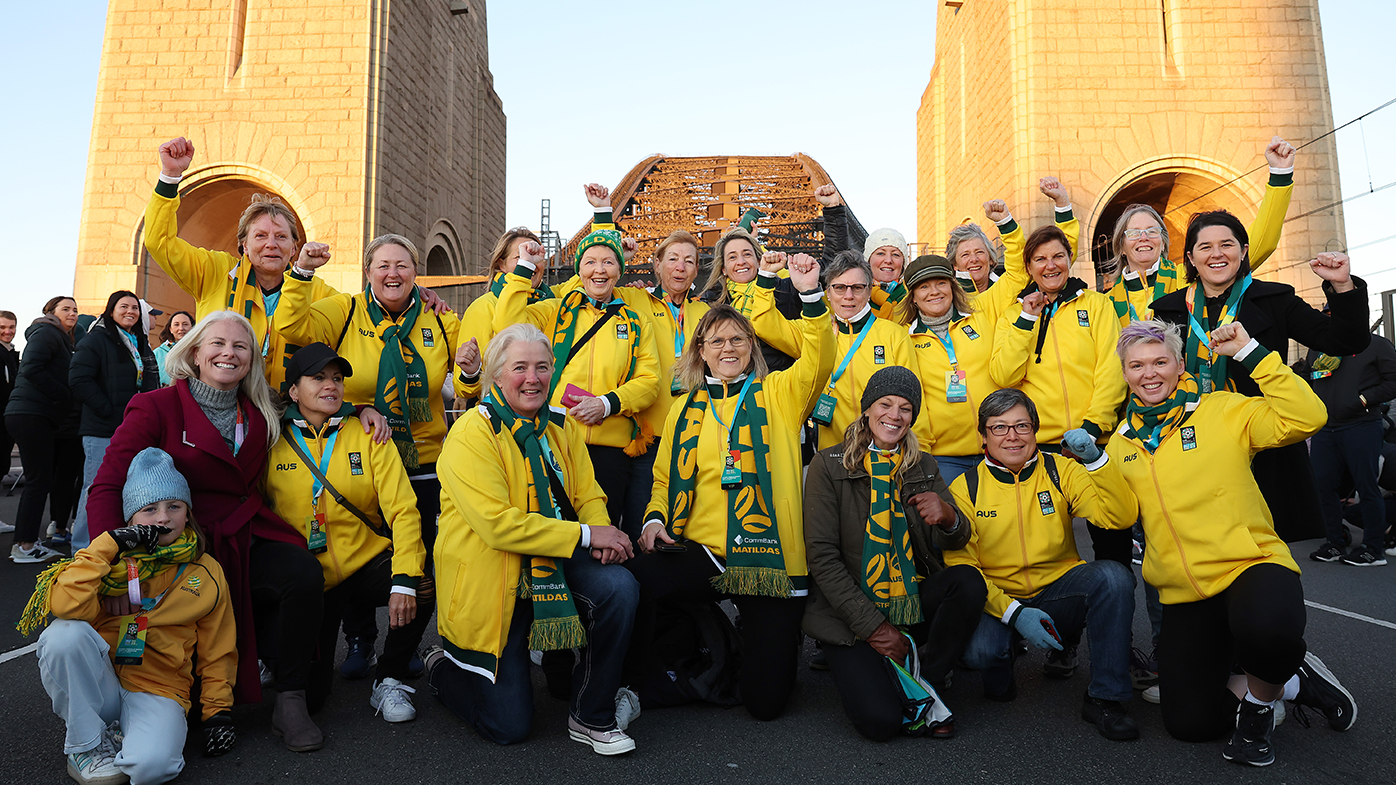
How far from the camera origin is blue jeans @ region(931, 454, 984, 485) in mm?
4129

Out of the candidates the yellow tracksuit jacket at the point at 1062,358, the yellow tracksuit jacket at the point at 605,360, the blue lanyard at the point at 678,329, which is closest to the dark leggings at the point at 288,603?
the yellow tracksuit jacket at the point at 605,360

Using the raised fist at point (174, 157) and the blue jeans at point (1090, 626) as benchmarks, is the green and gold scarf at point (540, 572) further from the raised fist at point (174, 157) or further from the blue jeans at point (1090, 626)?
the raised fist at point (174, 157)

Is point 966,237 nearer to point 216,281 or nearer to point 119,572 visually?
point 216,281

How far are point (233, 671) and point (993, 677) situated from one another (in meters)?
3.13

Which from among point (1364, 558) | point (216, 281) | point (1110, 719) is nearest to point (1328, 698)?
point (1110, 719)

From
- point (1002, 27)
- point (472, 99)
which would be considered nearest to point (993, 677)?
point (1002, 27)

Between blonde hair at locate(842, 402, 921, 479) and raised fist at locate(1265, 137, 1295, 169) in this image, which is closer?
blonde hair at locate(842, 402, 921, 479)

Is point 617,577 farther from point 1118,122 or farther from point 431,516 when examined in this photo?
point 1118,122

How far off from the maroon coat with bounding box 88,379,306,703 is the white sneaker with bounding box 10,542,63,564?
→ 3.80 metres

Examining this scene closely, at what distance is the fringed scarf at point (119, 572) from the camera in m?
2.62

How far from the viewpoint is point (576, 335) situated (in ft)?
14.2

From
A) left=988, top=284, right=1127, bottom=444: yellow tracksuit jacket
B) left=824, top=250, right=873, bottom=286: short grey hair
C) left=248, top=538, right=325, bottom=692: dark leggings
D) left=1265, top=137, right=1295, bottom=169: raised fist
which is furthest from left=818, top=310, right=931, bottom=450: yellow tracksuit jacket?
left=248, top=538, right=325, bottom=692: dark leggings

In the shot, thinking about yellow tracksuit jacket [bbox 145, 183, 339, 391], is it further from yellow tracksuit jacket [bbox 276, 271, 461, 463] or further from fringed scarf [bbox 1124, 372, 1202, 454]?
fringed scarf [bbox 1124, 372, 1202, 454]

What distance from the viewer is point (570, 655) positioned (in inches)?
144
